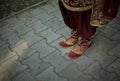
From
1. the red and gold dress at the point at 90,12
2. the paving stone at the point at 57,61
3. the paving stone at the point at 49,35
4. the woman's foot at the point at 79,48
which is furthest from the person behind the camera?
the paving stone at the point at 49,35

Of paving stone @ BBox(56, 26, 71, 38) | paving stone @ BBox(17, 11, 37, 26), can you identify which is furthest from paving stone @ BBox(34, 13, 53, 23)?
paving stone @ BBox(56, 26, 71, 38)

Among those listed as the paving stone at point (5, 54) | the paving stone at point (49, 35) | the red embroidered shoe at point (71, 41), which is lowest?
the paving stone at point (5, 54)

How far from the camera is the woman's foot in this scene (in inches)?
110

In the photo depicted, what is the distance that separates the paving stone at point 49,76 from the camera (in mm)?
2552

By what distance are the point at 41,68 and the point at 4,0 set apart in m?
2.42

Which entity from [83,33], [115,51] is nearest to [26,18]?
[83,33]

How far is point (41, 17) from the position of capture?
12.2 ft

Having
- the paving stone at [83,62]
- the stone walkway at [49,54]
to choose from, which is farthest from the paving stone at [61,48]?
the paving stone at [83,62]

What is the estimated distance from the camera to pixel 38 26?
3516mm

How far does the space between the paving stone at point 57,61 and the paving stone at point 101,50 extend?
1.21 feet

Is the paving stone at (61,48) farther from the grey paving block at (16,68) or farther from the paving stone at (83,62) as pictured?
the grey paving block at (16,68)

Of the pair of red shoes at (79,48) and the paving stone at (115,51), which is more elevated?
the pair of red shoes at (79,48)

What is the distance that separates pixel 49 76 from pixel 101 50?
0.85 m

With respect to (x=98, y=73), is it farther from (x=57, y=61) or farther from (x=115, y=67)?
(x=57, y=61)
